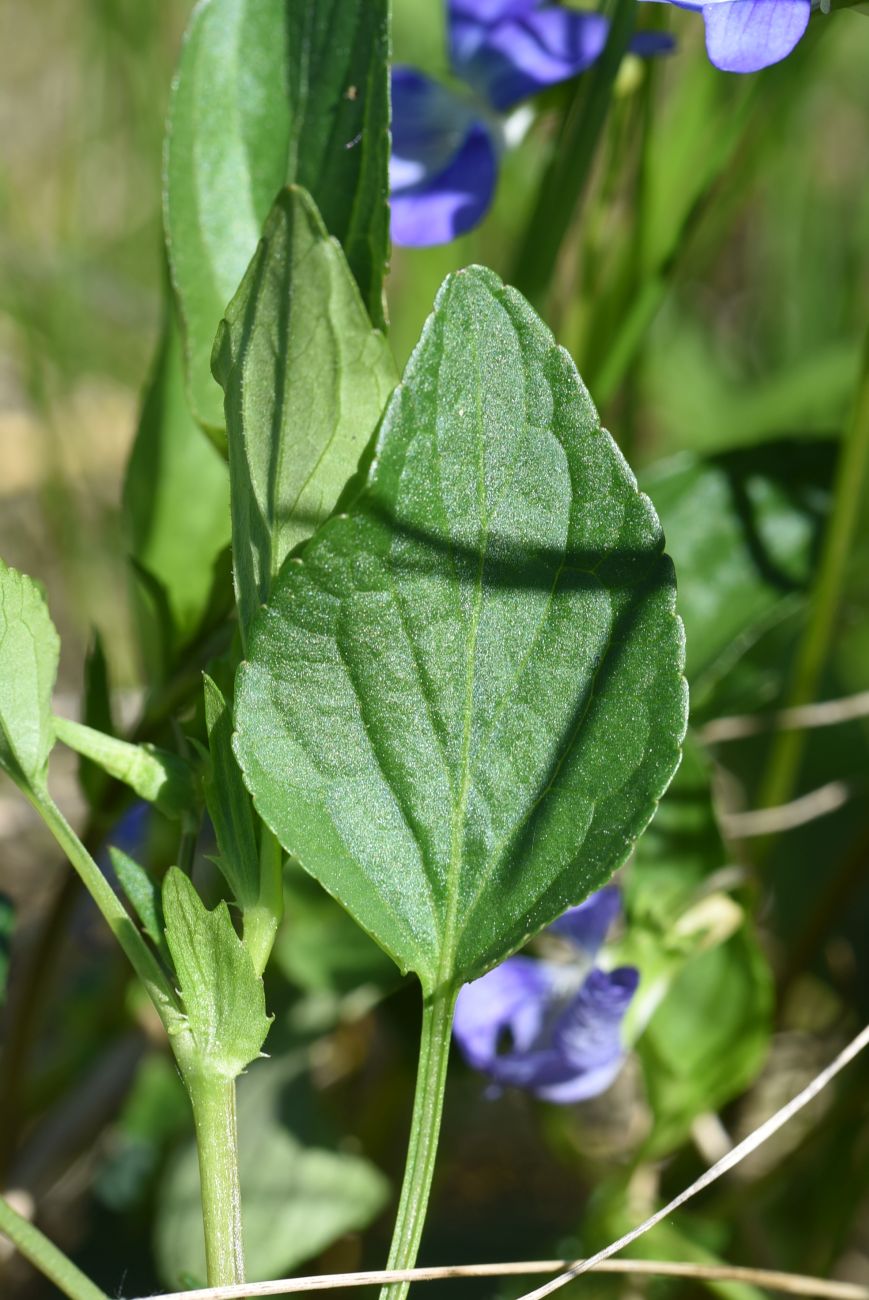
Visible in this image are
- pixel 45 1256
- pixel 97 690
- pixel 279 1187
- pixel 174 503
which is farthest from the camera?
pixel 279 1187

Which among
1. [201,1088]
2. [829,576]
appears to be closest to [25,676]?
[201,1088]

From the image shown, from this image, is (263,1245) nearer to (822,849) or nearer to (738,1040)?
(738,1040)

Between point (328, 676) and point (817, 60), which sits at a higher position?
point (817, 60)

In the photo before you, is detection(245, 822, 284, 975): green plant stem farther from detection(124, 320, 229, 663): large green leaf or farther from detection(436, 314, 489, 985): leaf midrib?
detection(124, 320, 229, 663): large green leaf

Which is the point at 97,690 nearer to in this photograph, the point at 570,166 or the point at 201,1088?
the point at 201,1088

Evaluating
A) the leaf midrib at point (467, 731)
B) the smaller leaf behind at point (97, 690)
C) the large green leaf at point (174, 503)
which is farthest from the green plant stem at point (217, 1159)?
the large green leaf at point (174, 503)

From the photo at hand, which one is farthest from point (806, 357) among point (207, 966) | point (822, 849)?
point (207, 966)

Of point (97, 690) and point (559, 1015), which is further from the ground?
point (97, 690)

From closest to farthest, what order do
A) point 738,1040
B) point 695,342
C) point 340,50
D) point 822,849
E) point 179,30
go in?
point 340,50, point 738,1040, point 822,849, point 695,342, point 179,30
